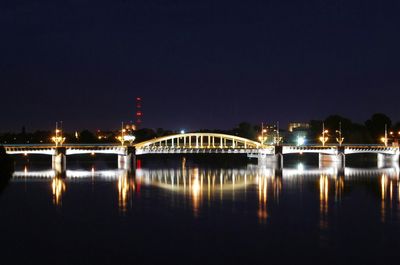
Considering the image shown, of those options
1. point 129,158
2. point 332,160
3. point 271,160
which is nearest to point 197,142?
point 271,160

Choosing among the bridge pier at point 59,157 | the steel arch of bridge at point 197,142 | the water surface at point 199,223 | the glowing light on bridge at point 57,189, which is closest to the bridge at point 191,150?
the bridge pier at point 59,157

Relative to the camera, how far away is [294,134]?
161m

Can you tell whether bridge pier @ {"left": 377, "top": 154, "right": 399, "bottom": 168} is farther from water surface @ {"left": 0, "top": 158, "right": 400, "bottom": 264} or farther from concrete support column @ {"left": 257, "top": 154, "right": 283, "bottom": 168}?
water surface @ {"left": 0, "top": 158, "right": 400, "bottom": 264}

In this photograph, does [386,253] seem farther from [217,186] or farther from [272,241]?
[217,186]

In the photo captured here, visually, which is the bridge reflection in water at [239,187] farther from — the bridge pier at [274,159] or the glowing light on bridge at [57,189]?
the bridge pier at [274,159]

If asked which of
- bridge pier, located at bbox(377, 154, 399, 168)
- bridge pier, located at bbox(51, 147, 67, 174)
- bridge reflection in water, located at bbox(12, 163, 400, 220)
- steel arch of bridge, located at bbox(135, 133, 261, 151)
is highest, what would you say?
steel arch of bridge, located at bbox(135, 133, 261, 151)

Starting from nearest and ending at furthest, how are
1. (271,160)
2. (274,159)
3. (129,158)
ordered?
(129,158)
(274,159)
(271,160)

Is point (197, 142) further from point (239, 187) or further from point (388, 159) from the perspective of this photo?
point (239, 187)

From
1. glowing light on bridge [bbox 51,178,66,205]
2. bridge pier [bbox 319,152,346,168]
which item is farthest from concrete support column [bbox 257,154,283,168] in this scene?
glowing light on bridge [bbox 51,178,66,205]

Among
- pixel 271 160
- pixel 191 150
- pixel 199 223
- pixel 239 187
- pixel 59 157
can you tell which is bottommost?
pixel 199 223

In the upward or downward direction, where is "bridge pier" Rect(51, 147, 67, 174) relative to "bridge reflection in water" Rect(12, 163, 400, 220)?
upward

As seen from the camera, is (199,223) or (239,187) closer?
(199,223)

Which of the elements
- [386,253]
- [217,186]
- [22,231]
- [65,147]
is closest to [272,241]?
[386,253]

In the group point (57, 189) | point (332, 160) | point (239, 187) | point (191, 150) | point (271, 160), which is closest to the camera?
point (57, 189)
